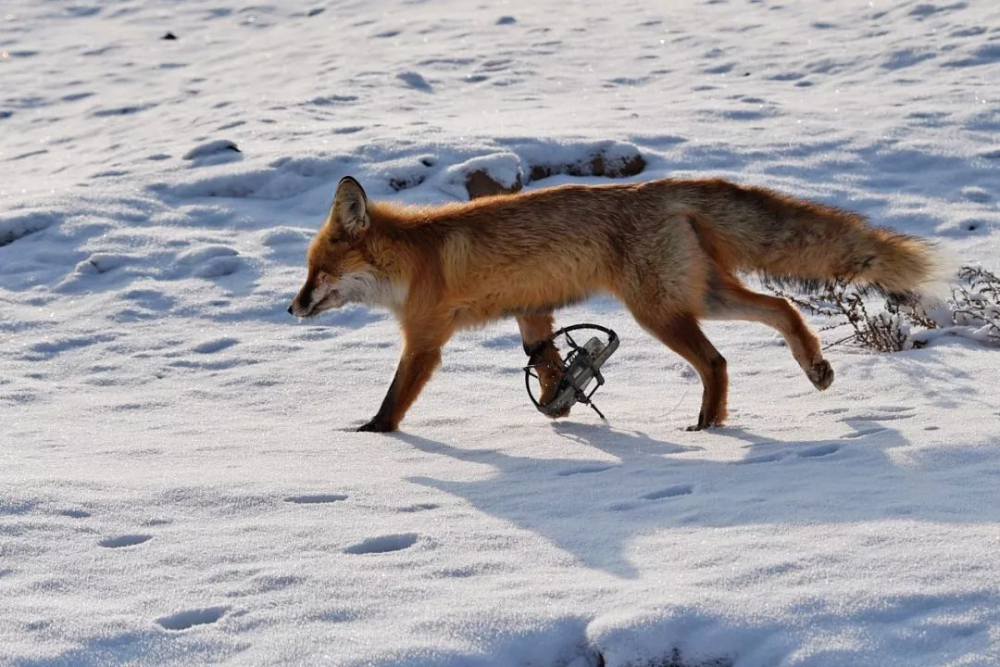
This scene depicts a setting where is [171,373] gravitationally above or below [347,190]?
below

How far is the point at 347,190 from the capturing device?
257 inches

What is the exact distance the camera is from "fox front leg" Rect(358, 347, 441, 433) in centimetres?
644

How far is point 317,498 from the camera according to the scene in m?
4.80

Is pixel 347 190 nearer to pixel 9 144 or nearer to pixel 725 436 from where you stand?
pixel 725 436

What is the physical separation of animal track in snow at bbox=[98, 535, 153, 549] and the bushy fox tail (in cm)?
330

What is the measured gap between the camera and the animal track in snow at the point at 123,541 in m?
4.27

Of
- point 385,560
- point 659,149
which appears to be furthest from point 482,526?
point 659,149

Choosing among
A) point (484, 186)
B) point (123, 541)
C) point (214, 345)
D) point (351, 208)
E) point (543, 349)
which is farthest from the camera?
point (484, 186)

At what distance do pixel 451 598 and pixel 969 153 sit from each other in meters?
9.35

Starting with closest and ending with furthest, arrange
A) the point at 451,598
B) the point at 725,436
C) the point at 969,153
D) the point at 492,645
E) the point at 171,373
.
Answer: the point at 492,645
the point at 451,598
the point at 725,436
the point at 171,373
the point at 969,153

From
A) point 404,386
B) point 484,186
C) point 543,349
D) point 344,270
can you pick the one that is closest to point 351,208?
point 344,270

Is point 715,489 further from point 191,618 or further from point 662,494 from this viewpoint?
point 191,618

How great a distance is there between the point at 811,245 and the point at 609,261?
103 centimetres

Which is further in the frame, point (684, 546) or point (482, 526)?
Answer: point (482, 526)
